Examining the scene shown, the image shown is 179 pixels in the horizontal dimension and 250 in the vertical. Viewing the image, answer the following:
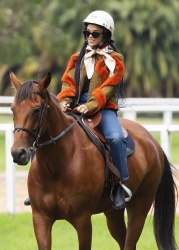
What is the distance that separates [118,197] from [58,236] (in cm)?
269

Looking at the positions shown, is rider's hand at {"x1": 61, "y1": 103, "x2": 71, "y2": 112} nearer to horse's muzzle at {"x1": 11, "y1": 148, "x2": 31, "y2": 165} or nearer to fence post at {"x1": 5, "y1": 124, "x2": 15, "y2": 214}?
horse's muzzle at {"x1": 11, "y1": 148, "x2": 31, "y2": 165}

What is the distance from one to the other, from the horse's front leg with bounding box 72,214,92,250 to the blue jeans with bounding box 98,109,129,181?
723 millimetres

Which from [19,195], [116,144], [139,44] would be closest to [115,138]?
[116,144]

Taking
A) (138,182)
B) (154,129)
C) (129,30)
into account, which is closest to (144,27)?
(129,30)

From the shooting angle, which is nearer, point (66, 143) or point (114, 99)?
point (66, 143)

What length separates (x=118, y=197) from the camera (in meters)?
9.03

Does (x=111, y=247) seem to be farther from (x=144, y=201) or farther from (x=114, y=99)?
(x=114, y=99)

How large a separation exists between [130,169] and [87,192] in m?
1.02

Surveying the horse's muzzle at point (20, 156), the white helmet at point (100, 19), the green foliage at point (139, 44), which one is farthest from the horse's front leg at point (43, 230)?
the green foliage at point (139, 44)

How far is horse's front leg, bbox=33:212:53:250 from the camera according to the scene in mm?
8383

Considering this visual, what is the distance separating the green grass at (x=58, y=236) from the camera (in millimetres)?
10898

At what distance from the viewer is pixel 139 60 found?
5491 cm

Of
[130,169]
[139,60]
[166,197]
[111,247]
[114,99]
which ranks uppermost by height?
[114,99]

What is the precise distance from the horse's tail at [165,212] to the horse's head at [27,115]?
8.79 ft
